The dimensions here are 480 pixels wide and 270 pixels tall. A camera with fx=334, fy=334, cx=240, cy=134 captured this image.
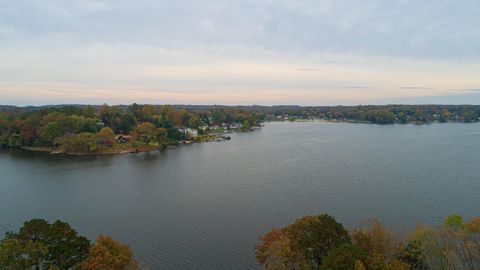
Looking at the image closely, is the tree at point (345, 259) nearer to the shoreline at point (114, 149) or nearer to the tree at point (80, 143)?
the shoreline at point (114, 149)

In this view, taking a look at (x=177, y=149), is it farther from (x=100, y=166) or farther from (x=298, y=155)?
(x=298, y=155)

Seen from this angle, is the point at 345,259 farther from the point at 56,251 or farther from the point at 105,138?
the point at 105,138

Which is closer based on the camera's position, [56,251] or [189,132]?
[56,251]

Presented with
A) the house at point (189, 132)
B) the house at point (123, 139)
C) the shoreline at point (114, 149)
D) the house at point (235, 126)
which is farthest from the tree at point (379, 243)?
the house at point (235, 126)

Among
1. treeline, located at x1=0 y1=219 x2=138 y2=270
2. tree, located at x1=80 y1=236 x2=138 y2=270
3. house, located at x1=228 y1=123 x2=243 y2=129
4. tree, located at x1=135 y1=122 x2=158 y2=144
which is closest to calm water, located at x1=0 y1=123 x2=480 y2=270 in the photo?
tree, located at x1=80 y1=236 x2=138 y2=270

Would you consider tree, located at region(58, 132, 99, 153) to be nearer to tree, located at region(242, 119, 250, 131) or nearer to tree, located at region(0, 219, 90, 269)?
tree, located at region(0, 219, 90, 269)

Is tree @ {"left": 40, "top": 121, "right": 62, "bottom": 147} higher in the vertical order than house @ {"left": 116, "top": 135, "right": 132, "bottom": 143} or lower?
higher

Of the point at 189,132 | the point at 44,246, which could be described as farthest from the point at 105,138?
the point at 44,246
